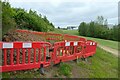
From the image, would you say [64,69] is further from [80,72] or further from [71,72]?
[80,72]

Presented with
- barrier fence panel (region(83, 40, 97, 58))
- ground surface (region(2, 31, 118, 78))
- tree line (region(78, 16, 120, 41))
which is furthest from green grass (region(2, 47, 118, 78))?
tree line (region(78, 16, 120, 41))

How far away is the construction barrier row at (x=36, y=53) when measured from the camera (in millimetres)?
6824

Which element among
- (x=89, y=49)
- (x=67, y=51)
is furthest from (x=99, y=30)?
(x=67, y=51)

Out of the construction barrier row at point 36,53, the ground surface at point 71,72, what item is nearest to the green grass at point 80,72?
the ground surface at point 71,72

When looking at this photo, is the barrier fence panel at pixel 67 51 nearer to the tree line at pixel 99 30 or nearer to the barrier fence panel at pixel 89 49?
the barrier fence panel at pixel 89 49

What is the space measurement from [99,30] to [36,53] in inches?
2456

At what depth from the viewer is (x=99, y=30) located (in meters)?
69.4

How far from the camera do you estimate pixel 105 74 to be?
366 inches

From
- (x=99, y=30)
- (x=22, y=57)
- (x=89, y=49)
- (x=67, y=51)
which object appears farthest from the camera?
(x=99, y=30)

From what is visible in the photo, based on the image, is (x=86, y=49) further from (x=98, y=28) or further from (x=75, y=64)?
(x=98, y=28)

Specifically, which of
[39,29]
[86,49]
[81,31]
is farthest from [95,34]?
[86,49]

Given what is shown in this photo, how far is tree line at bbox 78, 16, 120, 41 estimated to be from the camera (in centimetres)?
6284

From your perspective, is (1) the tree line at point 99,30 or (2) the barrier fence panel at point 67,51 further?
(1) the tree line at point 99,30

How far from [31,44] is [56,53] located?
3.90 feet
